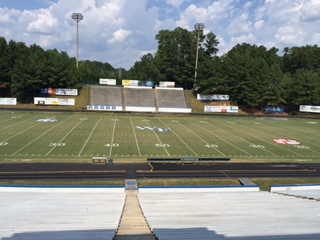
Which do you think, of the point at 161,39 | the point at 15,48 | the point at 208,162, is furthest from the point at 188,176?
the point at 161,39

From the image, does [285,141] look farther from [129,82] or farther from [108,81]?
[108,81]

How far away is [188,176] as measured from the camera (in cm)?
2336

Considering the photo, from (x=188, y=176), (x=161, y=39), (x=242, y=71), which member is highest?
(x=161, y=39)

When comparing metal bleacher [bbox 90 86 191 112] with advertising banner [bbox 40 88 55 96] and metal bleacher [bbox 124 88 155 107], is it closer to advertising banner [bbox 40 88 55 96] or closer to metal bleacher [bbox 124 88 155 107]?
metal bleacher [bbox 124 88 155 107]

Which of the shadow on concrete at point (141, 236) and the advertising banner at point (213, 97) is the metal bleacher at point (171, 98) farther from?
the shadow on concrete at point (141, 236)

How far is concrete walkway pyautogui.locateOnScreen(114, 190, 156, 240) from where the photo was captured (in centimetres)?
1016

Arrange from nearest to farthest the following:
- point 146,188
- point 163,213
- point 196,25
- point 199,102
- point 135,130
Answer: point 163,213, point 146,188, point 135,130, point 199,102, point 196,25

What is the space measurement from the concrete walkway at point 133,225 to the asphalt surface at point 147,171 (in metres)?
7.26

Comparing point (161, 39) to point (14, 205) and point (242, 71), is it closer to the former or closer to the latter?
point (242, 71)

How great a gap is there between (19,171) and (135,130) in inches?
802

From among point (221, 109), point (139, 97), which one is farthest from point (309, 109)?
point (139, 97)

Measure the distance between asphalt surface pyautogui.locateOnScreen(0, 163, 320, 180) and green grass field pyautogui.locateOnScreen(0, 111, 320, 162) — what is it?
2034 mm

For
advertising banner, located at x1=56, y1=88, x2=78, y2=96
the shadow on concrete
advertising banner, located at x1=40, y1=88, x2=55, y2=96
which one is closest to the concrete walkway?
the shadow on concrete

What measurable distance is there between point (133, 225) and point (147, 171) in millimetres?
12258
